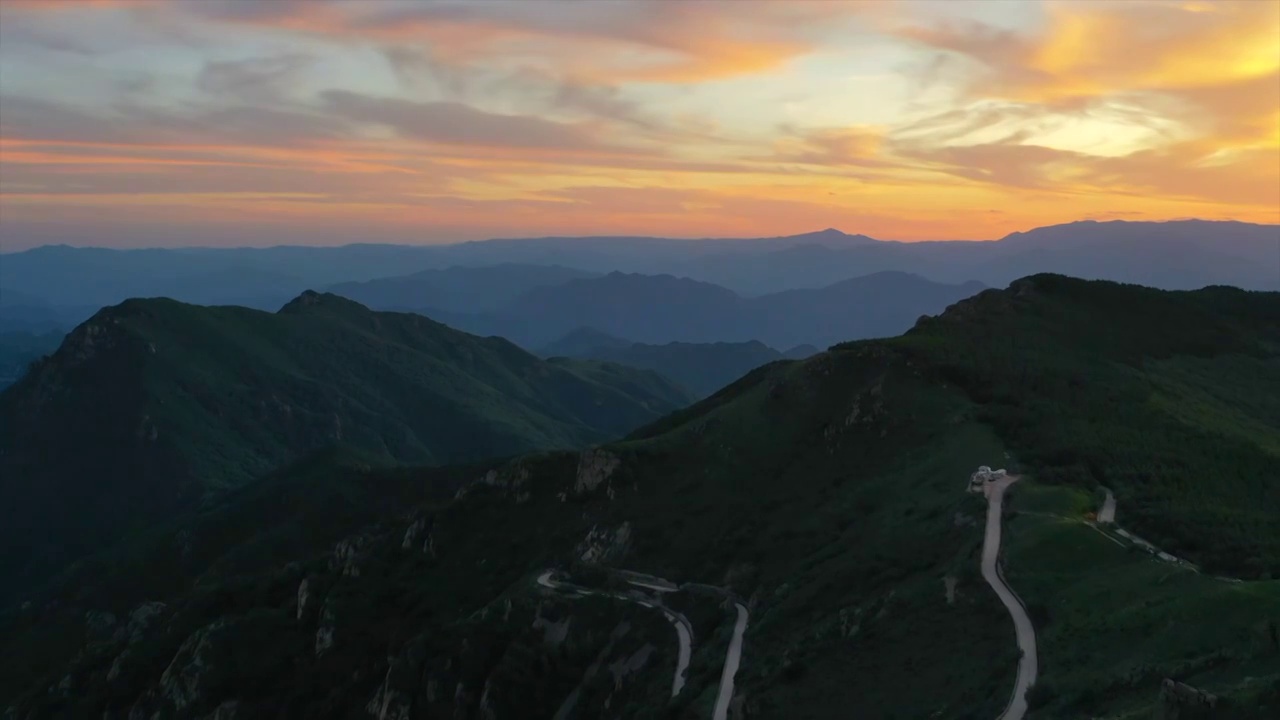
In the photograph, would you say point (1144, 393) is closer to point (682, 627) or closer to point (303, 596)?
point (682, 627)

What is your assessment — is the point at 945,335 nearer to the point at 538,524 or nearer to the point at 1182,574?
the point at 538,524

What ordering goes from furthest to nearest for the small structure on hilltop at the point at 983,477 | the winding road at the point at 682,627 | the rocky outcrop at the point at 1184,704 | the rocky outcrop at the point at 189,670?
the rocky outcrop at the point at 189,670, the small structure on hilltop at the point at 983,477, the winding road at the point at 682,627, the rocky outcrop at the point at 1184,704

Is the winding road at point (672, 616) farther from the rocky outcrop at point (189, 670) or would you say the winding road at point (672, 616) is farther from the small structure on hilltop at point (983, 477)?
the rocky outcrop at point (189, 670)

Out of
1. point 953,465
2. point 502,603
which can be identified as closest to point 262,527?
point 502,603

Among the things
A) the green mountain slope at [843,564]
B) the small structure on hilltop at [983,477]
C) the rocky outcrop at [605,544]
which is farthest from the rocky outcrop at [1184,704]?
the rocky outcrop at [605,544]

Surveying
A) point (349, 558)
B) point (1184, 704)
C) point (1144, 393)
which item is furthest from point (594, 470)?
point (1184, 704)

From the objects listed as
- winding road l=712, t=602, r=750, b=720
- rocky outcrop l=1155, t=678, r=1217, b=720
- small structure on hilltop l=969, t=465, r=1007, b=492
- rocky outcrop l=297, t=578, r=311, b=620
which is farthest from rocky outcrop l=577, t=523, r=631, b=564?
rocky outcrop l=1155, t=678, r=1217, b=720
